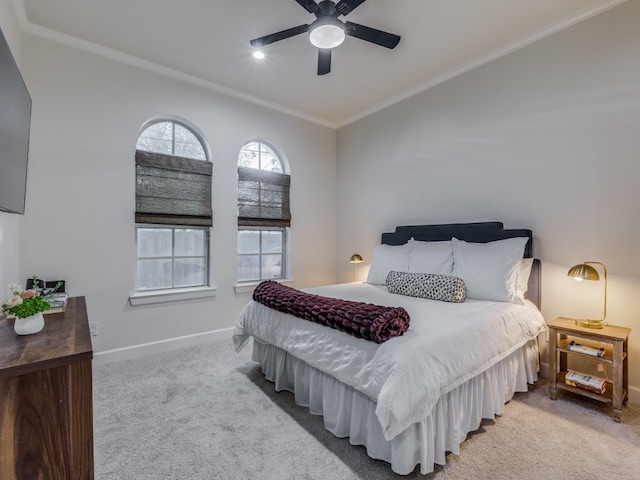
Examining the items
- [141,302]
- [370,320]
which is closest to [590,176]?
[370,320]

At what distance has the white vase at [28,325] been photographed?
1.37 metres

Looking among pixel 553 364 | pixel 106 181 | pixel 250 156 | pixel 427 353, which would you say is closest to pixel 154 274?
pixel 106 181

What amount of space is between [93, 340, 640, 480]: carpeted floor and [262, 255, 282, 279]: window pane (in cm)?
172

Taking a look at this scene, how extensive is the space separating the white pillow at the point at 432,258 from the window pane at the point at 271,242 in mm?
1826

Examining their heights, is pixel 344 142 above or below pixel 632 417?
above

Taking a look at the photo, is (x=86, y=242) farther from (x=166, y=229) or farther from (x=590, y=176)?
(x=590, y=176)

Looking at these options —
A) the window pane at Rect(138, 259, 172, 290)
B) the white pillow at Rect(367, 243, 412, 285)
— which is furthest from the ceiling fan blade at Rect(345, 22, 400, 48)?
the window pane at Rect(138, 259, 172, 290)

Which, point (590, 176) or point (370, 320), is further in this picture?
point (590, 176)

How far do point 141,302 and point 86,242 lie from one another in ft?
2.42

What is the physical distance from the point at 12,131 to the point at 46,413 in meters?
1.35

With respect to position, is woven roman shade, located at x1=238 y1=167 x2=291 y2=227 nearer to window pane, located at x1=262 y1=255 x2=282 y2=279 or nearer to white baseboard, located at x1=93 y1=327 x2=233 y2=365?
window pane, located at x1=262 y1=255 x2=282 y2=279

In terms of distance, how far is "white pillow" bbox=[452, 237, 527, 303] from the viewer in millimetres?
2471

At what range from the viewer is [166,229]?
3348 mm

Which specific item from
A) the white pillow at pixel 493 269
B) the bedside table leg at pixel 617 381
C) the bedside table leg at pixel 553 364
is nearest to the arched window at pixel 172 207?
the white pillow at pixel 493 269
